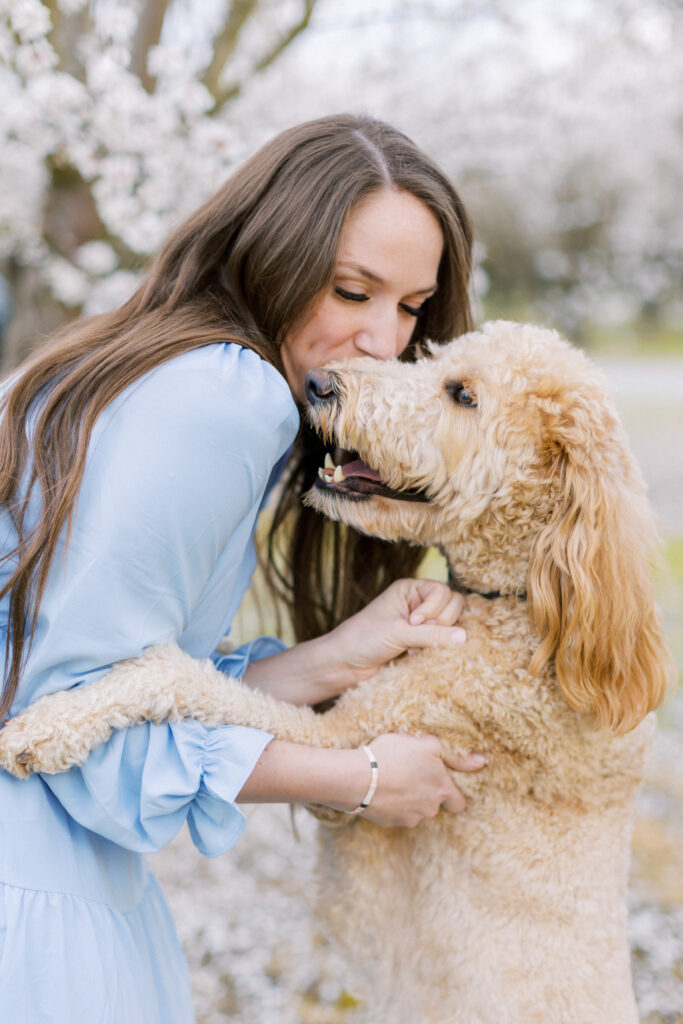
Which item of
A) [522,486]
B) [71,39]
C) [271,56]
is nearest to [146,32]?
[71,39]

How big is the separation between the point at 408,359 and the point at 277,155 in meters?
0.75

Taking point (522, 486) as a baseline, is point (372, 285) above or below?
above

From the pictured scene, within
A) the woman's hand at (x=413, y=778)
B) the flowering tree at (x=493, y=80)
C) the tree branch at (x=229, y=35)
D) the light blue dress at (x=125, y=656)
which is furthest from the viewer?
the flowering tree at (x=493, y=80)

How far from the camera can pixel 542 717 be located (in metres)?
1.93

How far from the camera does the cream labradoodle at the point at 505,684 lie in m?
1.82

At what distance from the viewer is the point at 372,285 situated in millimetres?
2049

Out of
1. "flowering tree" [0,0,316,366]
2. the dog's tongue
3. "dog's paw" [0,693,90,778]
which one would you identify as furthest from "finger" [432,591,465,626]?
"flowering tree" [0,0,316,366]

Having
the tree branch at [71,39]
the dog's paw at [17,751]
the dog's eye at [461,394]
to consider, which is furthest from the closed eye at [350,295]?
the tree branch at [71,39]

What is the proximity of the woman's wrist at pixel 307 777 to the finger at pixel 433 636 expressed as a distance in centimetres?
30

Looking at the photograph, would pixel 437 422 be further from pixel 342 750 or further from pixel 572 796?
pixel 572 796

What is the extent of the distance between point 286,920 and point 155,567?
2.69 metres

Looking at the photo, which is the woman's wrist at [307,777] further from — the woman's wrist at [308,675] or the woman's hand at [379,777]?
the woman's wrist at [308,675]

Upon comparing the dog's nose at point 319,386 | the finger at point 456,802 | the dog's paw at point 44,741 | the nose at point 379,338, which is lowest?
the finger at point 456,802

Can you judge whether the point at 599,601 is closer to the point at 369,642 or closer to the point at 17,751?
the point at 369,642
